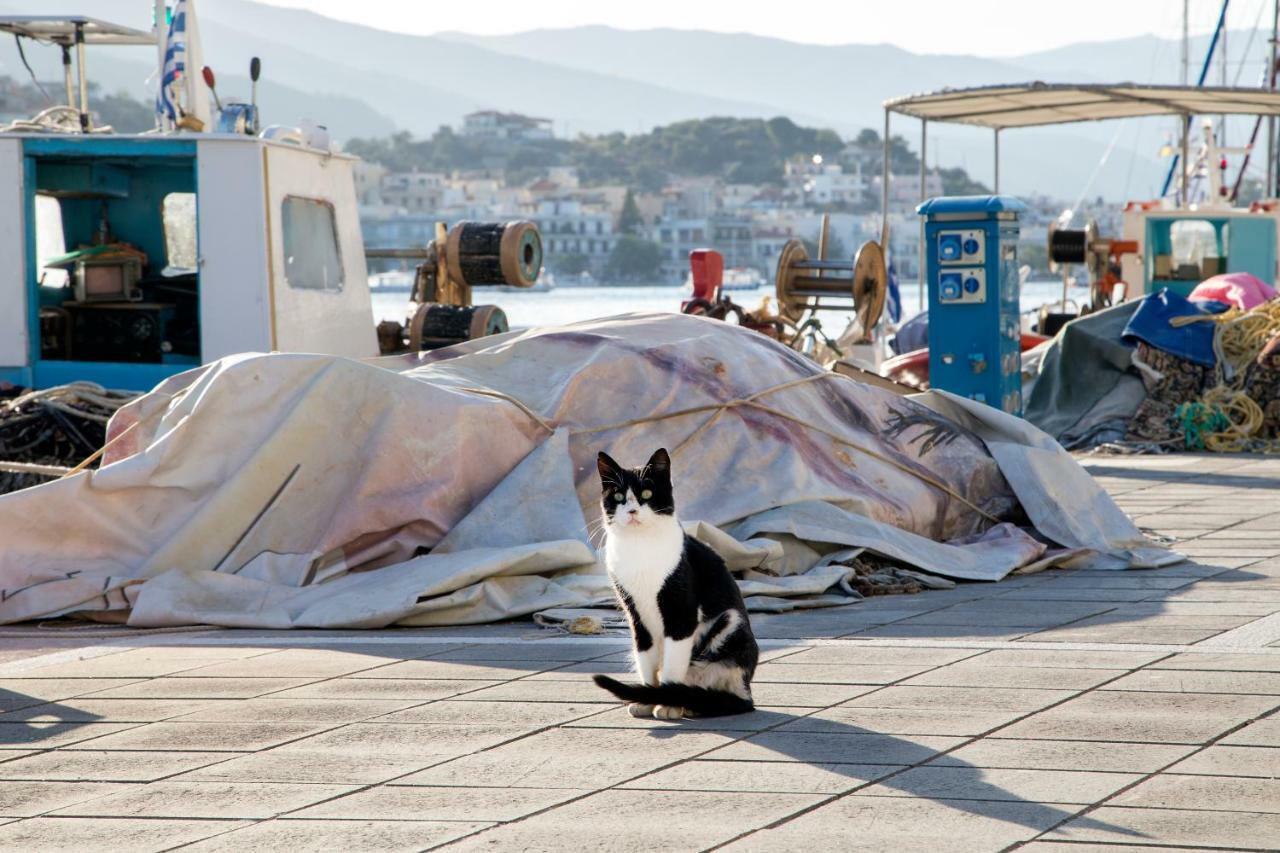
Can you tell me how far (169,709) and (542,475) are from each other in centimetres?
260

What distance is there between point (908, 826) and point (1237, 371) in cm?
1031

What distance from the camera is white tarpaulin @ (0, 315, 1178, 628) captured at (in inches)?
268

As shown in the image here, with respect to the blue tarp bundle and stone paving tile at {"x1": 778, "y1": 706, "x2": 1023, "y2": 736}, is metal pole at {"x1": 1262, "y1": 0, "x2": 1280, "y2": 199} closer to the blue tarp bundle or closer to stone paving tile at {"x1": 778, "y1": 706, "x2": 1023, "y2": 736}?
the blue tarp bundle

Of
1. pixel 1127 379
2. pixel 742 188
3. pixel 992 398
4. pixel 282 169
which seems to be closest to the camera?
pixel 282 169

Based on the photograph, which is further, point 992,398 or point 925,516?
point 992,398

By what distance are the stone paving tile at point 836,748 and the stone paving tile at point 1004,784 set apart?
0.54 feet

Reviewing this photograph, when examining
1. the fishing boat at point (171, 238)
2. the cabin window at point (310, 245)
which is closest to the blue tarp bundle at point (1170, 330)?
the fishing boat at point (171, 238)

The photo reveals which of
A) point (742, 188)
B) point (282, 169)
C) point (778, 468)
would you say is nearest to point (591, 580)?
point (778, 468)

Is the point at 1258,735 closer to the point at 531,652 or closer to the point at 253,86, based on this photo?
the point at 531,652

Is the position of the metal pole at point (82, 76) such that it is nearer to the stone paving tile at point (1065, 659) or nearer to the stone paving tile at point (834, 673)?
the stone paving tile at point (834, 673)

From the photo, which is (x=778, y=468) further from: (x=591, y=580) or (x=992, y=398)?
(x=992, y=398)

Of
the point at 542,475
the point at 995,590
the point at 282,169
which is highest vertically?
the point at 282,169

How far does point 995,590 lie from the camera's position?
23.4 ft

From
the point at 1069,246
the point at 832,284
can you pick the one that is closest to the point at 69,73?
the point at 832,284
